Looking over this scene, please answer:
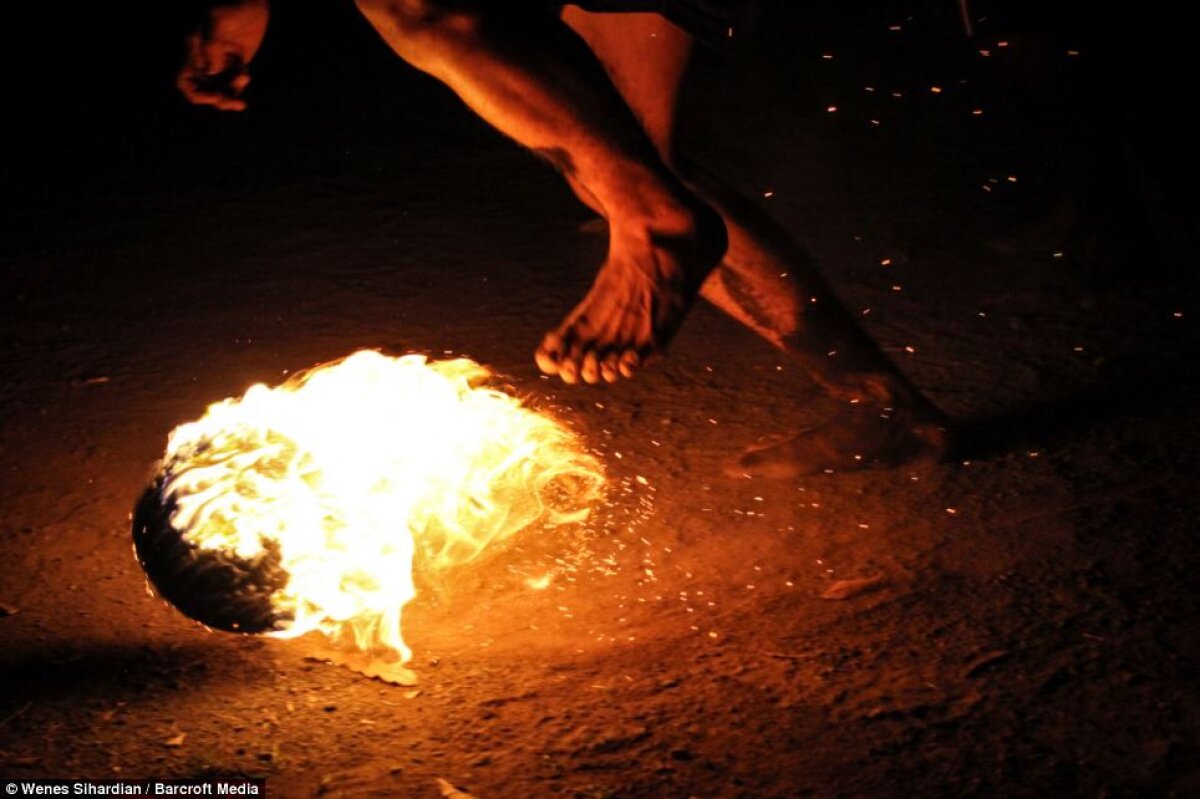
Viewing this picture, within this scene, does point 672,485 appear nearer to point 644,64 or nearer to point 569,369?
point 569,369

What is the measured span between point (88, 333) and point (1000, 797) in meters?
3.18

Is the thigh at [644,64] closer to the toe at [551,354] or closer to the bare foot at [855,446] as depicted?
the toe at [551,354]

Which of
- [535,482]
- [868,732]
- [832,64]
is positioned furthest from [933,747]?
[832,64]

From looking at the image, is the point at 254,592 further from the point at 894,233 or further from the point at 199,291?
the point at 894,233

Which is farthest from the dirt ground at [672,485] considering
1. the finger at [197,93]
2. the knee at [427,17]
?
the knee at [427,17]

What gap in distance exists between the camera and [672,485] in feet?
11.1

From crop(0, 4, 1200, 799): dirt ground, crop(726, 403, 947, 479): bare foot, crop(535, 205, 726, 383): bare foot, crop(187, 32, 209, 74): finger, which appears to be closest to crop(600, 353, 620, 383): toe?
crop(535, 205, 726, 383): bare foot

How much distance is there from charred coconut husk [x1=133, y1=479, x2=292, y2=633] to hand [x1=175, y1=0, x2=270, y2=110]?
0.98 metres

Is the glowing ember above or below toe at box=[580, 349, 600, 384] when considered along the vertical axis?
below

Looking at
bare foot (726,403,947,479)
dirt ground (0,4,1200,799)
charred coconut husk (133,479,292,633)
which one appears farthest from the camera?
bare foot (726,403,947,479)

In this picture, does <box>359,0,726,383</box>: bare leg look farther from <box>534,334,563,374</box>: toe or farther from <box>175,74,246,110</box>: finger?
<box>175,74,246,110</box>: finger

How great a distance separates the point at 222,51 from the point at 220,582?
3.91 feet

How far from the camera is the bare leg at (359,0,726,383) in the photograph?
2.83m

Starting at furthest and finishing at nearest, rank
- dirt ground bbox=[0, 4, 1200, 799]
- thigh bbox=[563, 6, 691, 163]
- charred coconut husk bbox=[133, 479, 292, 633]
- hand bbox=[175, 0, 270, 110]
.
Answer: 1. thigh bbox=[563, 6, 691, 163]
2. hand bbox=[175, 0, 270, 110]
3. charred coconut husk bbox=[133, 479, 292, 633]
4. dirt ground bbox=[0, 4, 1200, 799]
